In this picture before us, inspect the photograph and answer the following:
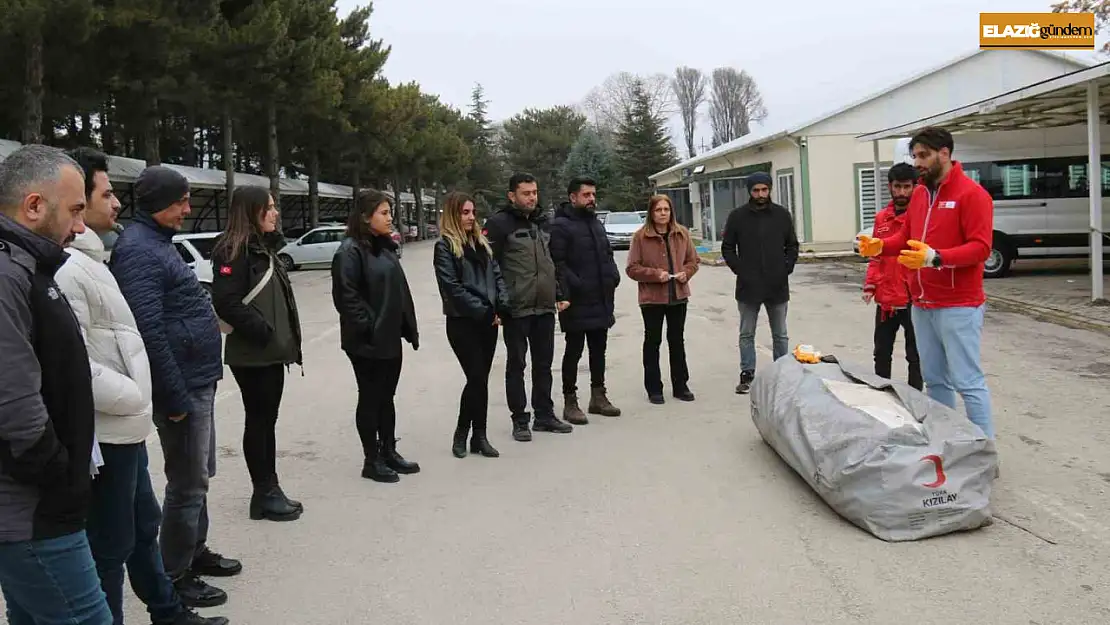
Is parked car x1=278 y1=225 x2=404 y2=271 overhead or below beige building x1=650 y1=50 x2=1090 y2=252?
below

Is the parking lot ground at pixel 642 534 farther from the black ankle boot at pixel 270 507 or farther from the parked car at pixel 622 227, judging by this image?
the parked car at pixel 622 227

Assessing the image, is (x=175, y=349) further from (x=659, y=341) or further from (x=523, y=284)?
(x=659, y=341)

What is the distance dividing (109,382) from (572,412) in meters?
4.73

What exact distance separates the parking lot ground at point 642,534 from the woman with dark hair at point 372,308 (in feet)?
1.63

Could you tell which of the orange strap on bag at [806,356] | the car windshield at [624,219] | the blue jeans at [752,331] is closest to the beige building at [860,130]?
the car windshield at [624,219]

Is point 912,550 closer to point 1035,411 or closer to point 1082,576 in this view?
point 1082,576

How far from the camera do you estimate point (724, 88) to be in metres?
92.9

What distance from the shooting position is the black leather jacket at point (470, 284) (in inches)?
244

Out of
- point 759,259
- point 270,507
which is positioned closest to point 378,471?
point 270,507

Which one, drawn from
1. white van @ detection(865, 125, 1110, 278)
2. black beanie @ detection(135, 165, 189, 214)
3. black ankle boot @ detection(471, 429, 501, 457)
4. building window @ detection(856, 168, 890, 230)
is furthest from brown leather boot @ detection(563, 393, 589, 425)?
building window @ detection(856, 168, 890, 230)

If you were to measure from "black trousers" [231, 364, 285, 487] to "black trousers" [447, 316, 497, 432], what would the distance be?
5.31 feet

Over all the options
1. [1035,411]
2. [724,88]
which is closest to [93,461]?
[1035,411]

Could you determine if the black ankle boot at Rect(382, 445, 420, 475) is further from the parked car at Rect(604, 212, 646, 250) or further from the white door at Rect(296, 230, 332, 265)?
the parked car at Rect(604, 212, 646, 250)

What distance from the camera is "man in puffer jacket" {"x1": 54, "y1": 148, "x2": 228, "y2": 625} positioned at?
304cm
